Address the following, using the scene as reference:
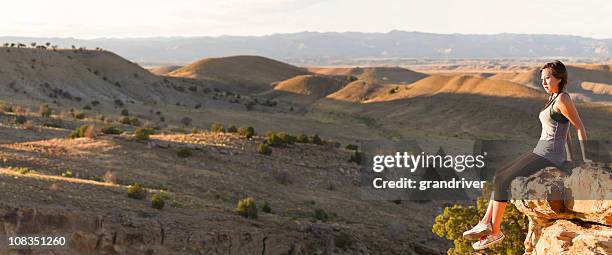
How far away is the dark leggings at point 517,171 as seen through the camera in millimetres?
6898

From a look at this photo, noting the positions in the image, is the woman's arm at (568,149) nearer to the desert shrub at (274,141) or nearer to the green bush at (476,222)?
the green bush at (476,222)

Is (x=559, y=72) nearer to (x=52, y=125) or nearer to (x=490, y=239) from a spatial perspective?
(x=490, y=239)

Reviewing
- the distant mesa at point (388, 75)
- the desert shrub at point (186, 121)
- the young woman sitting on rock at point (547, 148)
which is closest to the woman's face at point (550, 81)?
the young woman sitting on rock at point (547, 148)

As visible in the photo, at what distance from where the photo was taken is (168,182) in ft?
67.7

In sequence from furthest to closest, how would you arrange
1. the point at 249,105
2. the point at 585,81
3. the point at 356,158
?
the point at 585,81
the point at 249,105
the point at 356,158

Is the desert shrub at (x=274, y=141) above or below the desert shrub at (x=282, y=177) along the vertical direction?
above

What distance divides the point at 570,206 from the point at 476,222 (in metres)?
7.78

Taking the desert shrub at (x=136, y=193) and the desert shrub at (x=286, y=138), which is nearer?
the desert shrub at (x=136, y=193)

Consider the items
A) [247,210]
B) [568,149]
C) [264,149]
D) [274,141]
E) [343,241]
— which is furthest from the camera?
[274,141]

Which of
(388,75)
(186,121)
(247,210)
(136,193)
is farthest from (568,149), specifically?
(388,75)

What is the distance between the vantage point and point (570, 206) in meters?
7.07

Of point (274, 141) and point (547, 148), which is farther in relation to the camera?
A: point (274, 141)

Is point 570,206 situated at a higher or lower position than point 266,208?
higher

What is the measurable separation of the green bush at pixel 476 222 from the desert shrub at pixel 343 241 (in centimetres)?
300
